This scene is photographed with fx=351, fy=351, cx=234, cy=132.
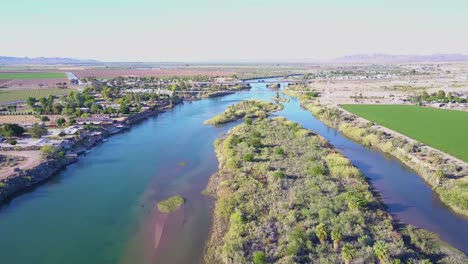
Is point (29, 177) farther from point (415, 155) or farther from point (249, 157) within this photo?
point (415, 155)

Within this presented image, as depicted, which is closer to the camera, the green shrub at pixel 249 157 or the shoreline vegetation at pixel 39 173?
the shoreline vegetation at pixel 39 173

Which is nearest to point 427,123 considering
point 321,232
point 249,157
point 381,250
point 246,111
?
point 246,111

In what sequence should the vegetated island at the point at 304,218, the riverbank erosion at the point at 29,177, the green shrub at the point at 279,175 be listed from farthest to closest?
the riverbank erosion at the point at 29,177
the green shrub at the point at 279,175
the vegetated island at the point at 304,218

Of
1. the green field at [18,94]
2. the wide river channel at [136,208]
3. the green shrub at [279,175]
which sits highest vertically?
the green field at [18,94]

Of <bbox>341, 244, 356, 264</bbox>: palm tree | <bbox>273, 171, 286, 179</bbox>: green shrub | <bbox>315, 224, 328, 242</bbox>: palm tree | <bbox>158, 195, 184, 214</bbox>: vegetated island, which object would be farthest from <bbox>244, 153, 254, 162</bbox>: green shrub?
<bbox>341, 244, 356, 264</bbox>: palm tree

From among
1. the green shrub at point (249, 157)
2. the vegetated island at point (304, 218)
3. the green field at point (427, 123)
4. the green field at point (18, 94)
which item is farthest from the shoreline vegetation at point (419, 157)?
the green field at point (18, 94)

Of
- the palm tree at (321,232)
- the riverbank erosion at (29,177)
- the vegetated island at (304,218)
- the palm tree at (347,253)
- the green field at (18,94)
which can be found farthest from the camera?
the green field at (18,94)

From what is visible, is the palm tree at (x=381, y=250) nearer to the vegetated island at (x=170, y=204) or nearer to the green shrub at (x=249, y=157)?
the vegetated island at (x=170, y=204)
